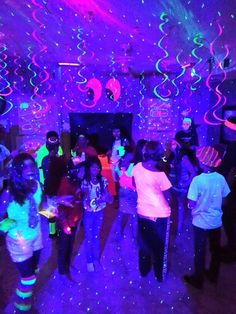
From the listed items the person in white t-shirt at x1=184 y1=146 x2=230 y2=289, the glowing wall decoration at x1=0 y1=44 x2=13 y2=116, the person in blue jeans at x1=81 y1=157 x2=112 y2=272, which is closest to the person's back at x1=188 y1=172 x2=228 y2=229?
the person in white t-shirt at x1=184 y1=146 x2=230 y2=289

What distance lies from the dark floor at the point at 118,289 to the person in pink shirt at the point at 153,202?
0.34 m

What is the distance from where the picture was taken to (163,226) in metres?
2.88

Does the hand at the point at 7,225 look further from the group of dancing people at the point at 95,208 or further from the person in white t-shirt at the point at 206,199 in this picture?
the person in white t-shirt at the point at 206,199

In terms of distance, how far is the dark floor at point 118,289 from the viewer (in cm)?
269

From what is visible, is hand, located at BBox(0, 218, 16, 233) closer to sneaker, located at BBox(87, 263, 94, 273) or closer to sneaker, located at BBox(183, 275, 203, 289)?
sneaker, located at BBox(87, 263, 94, 273)

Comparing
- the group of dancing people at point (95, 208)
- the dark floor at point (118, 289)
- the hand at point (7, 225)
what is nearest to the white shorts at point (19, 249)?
the group of dancing people at point (95, 208)

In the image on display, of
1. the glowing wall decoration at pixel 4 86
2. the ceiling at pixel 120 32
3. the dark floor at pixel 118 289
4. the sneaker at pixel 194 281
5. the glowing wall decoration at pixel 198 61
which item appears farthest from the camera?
the glowing wall decoration at pixel 4 86

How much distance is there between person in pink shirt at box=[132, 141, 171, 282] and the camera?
2.76 metres

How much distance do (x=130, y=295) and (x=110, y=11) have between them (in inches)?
141

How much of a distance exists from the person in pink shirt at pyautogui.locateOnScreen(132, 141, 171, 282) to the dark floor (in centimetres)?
34

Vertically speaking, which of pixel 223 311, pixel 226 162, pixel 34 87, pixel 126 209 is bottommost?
pixel 223 311

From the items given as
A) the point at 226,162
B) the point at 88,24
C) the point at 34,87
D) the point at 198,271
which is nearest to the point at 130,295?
the point at 198,271

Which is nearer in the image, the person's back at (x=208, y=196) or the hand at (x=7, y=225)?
the hand at (x=7, y=225)

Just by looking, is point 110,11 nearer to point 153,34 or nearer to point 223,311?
point 153,34
